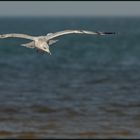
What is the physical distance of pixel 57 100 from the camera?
22.0m

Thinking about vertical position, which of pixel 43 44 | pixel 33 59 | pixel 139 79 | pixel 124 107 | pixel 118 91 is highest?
pixel 33 59

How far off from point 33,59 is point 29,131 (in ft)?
84.3

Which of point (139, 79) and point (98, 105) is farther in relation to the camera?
point (139, 79)

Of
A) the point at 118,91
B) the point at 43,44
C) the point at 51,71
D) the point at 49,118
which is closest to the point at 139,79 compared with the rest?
the point at 118,91

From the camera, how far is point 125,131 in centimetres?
1681

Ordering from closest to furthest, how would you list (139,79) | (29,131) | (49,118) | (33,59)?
(29,131)
(49,118)
(139,79)
(33,59)

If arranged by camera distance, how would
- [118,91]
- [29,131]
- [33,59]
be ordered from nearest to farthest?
1. [29,131]
2. [118,91]
3. [33,59]

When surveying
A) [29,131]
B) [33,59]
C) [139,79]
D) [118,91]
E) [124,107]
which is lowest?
[29,131]

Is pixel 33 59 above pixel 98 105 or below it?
above

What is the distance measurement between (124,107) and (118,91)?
3923mm

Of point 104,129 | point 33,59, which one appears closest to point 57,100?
point 104,129

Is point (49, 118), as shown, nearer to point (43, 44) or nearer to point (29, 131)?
point (29, 131)

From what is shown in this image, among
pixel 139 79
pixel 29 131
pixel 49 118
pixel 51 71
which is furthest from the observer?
pixel 51 71

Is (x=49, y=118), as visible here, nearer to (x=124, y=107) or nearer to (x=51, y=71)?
(x=124, y=107)
